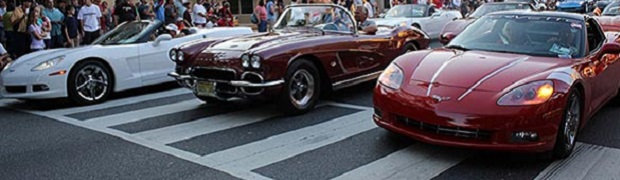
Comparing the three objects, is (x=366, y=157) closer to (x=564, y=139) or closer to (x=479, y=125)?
(x=479, y=125)

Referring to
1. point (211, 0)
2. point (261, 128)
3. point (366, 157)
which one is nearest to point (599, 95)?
point (366, 157)

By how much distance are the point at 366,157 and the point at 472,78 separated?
→ 118 centimetres

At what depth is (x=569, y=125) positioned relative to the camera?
17.3ft

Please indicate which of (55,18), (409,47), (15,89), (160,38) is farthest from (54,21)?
(409,47)

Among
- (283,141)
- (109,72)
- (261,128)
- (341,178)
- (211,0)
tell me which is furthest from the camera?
(211,0)

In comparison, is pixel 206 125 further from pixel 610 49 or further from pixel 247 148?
pixel 610 49

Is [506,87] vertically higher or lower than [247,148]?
higher

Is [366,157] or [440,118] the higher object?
[440,118]

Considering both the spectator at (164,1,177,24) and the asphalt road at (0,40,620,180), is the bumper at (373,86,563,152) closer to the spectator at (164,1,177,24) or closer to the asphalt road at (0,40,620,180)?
the asphalt road at (0,40,620,180)

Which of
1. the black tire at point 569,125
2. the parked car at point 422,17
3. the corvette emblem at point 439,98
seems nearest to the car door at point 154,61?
the corvette emblem at point 439,98

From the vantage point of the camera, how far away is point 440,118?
16.2ft

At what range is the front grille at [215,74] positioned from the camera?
688 cm

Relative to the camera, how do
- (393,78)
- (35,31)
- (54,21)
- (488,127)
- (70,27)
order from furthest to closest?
(70,27) < (54,21) < (35,31) < (393,78) < (488,127)

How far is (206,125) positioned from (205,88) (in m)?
0.52
